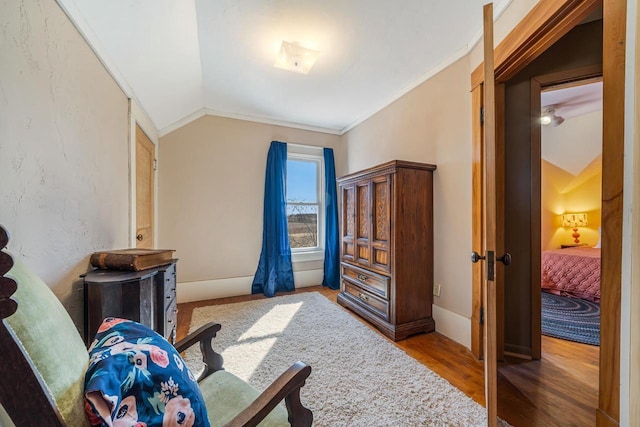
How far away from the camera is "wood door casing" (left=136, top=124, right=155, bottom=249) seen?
232 centimetres

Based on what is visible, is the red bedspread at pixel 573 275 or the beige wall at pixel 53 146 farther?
the red bedspread at pixel 573 275

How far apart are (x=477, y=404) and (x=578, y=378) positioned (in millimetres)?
828

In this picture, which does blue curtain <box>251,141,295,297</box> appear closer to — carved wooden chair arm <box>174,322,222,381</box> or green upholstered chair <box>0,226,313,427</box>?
carved wooden chair arm <box>174,322,222,381</box>

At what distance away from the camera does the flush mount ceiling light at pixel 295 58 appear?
209 centimetres

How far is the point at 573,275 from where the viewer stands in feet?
10.2

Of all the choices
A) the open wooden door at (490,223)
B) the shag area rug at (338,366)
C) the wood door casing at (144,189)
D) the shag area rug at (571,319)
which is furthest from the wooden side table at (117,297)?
the shag area rug at (571,319)

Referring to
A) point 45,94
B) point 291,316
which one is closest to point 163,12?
point 45,94

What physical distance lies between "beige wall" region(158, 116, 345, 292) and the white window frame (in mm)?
271

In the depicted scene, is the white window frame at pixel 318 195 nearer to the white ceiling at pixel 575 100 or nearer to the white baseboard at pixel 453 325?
the white baseboard at pixel 453 325

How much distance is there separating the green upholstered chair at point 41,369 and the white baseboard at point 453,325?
1.74 metres

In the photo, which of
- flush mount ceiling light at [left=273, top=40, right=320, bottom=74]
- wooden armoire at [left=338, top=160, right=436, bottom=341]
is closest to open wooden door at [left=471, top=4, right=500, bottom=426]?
wooden armoire at [left=338, top=160, right=436, bottom=341]

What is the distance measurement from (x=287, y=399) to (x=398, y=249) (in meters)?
1.69

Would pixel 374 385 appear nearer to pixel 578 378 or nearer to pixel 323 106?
pixel 578 378

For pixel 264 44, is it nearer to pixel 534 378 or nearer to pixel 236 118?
pixel 236 118
